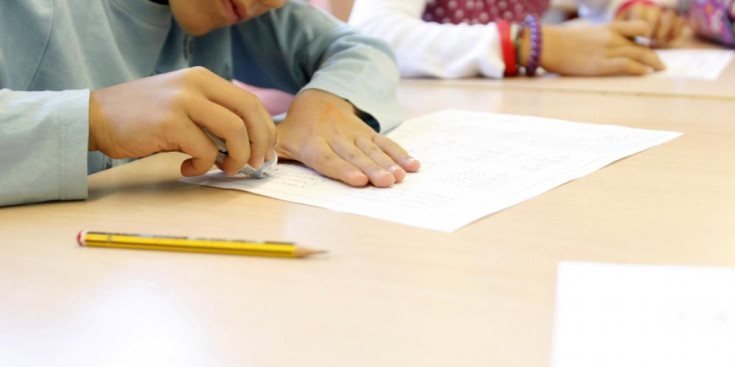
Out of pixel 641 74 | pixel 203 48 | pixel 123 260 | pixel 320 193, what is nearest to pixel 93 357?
pixel 123 260

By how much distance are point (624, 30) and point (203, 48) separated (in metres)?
0.70

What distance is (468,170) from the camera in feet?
2.21

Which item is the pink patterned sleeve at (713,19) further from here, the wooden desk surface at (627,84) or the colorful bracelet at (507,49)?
the colorful bracelet at (507,49)

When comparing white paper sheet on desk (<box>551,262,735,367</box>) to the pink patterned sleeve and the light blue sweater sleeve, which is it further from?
the pink patterned sleeve

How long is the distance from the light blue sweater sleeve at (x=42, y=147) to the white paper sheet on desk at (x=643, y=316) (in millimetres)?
374

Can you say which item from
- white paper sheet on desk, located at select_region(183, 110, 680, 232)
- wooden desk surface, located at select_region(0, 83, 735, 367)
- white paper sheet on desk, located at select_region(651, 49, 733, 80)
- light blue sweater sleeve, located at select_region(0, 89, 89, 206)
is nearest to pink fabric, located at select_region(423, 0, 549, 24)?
white paper sheet on desk, located at select_region(651, 49, 733, 80)

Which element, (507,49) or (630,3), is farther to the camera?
(630,3)

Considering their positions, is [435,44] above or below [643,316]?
below

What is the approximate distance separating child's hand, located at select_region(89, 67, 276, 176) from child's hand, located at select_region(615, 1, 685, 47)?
1.12 metres

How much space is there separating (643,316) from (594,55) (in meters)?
0.94

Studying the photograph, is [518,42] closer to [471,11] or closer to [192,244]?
[471,11]

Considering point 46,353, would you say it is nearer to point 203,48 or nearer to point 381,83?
point 381,83

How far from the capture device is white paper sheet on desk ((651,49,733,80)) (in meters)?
1.23

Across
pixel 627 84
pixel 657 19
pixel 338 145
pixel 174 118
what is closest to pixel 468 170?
pixel 338 145
